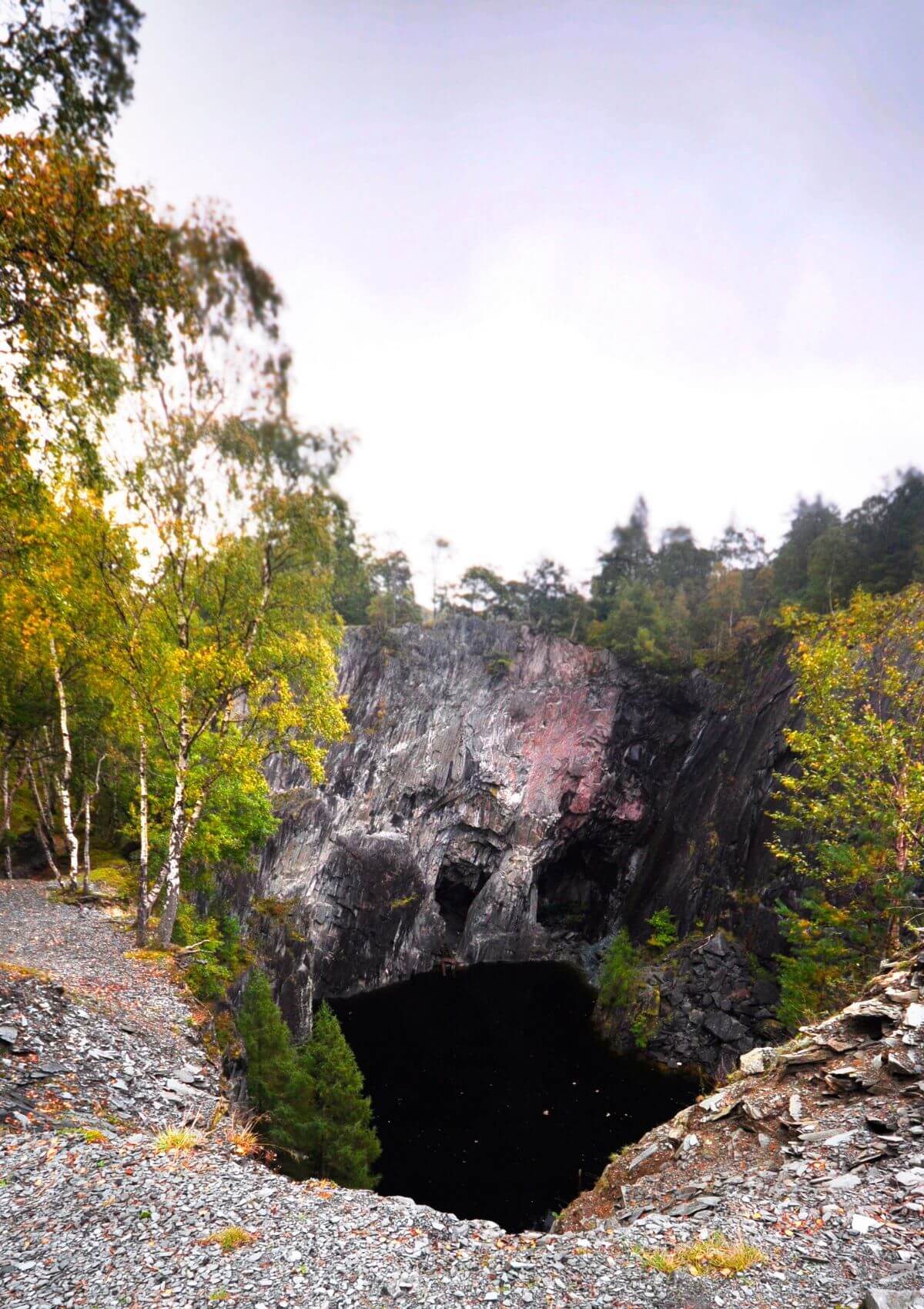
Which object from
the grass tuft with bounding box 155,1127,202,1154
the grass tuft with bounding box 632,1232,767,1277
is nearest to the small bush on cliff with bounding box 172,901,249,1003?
the grass tuft with bounding box 155,1127,202,1154

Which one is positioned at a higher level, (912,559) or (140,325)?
(912,559)

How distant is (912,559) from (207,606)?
139 feet

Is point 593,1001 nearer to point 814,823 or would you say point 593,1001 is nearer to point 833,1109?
point 814,823

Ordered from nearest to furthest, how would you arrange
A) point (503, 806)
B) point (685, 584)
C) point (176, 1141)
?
1. point (176, 1141)
2. point (503, 806)
3. point (685, 584)

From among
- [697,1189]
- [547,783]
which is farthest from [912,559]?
[697,1189]

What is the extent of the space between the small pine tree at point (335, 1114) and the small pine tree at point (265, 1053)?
0.56m

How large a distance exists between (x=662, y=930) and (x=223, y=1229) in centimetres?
3469

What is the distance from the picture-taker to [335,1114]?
1440 centimetres

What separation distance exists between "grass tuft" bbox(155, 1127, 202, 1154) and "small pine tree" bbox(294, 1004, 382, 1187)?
31.1 feet

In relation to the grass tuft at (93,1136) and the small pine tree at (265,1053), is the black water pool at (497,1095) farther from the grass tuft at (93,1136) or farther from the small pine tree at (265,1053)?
the grass tuft at (93,1136)

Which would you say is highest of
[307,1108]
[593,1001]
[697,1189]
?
[697,1189]

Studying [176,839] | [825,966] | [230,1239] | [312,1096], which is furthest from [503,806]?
[230,1239]

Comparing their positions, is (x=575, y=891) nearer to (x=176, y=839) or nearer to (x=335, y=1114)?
(x=335, y=1114)

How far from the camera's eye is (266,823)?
17.7 m
